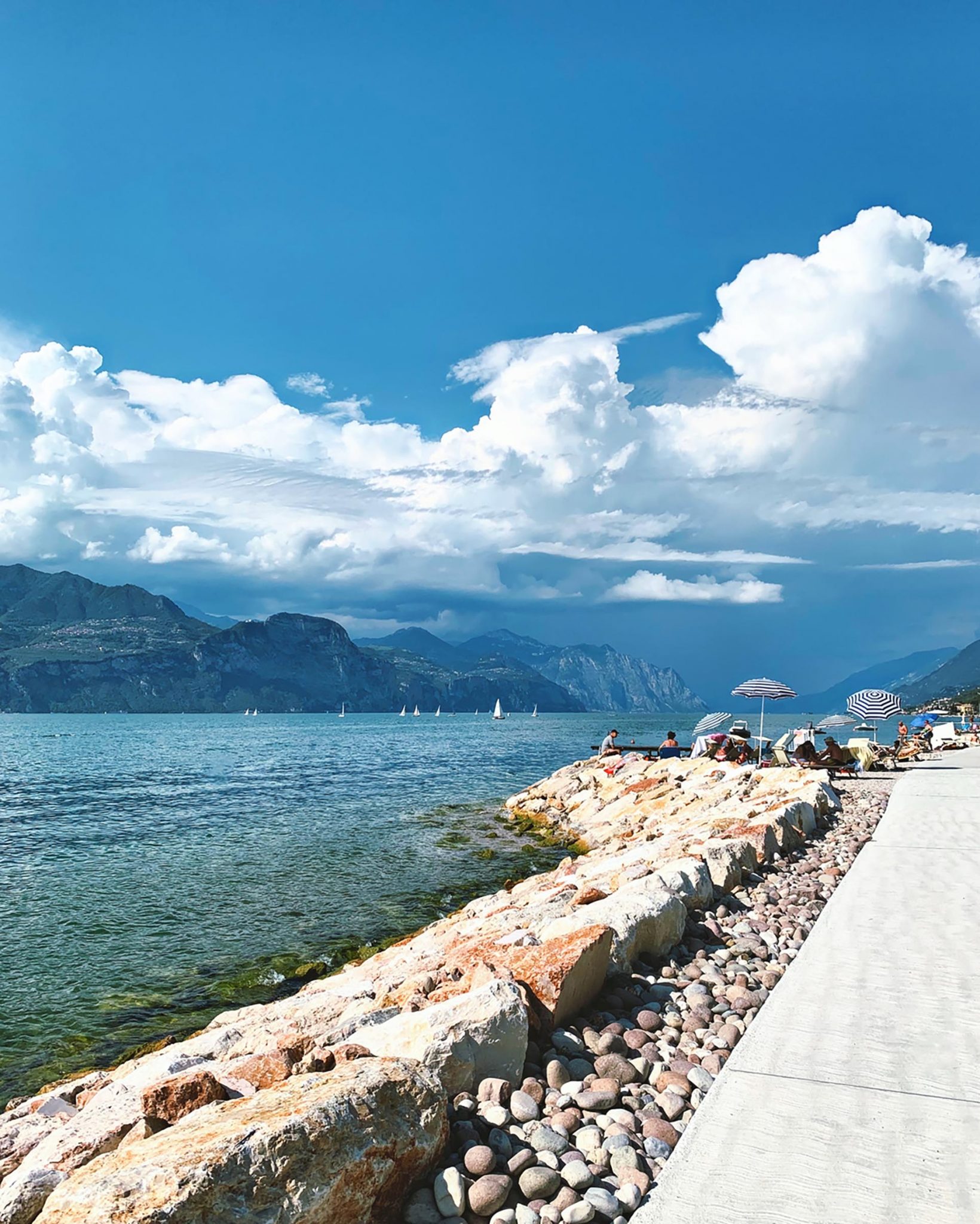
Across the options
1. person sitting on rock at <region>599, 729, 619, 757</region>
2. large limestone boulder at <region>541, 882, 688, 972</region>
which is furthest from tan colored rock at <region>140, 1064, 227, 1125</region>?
person sitting on rock at <region>599, 729, 619, 757</region>

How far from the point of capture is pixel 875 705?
99.7 ft

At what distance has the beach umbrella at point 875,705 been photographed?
30.1 meters

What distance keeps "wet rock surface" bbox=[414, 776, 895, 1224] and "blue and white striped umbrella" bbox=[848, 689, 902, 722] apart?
81.3ft

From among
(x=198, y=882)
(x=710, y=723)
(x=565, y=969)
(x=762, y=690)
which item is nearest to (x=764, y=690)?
(x=762, y=690)

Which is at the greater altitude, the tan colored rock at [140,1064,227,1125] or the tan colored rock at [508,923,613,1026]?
the tan colored rock at [508,923,613,1026]

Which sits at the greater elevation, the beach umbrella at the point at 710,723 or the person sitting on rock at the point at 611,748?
the beach umbrella at the point at 710,723

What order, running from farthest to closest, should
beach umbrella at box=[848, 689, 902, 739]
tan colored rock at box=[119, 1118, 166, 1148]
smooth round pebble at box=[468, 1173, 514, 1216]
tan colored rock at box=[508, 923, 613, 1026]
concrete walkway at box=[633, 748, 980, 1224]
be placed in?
1. beach umbrella at box=[848, 689, 902, 739]
2. tan colored rock at box=[508, 923, 613, 1026]
3. tan colored rock at box=[119, 1118, 166, 1148]
4. smooth round pebble at box=[468, 1173, 514, 1216]
5. concrete walkway at box=[633, 748, 980, 1224]

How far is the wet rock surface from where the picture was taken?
3602mm

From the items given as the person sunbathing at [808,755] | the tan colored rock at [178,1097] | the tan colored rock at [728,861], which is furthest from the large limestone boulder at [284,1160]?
the person sunbathing at [808,755]

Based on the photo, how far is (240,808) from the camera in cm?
3059

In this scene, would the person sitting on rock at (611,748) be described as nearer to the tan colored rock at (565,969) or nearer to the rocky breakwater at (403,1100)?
the rocky breakwater at (403,1100)

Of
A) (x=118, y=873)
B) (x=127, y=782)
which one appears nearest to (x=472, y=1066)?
(x=118, y=873)

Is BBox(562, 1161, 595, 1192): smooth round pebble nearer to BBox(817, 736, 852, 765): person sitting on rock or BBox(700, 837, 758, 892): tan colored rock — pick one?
BBox(700, 837, 758, 892): tan colored rock

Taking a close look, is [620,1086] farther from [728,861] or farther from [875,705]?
[875,705]
